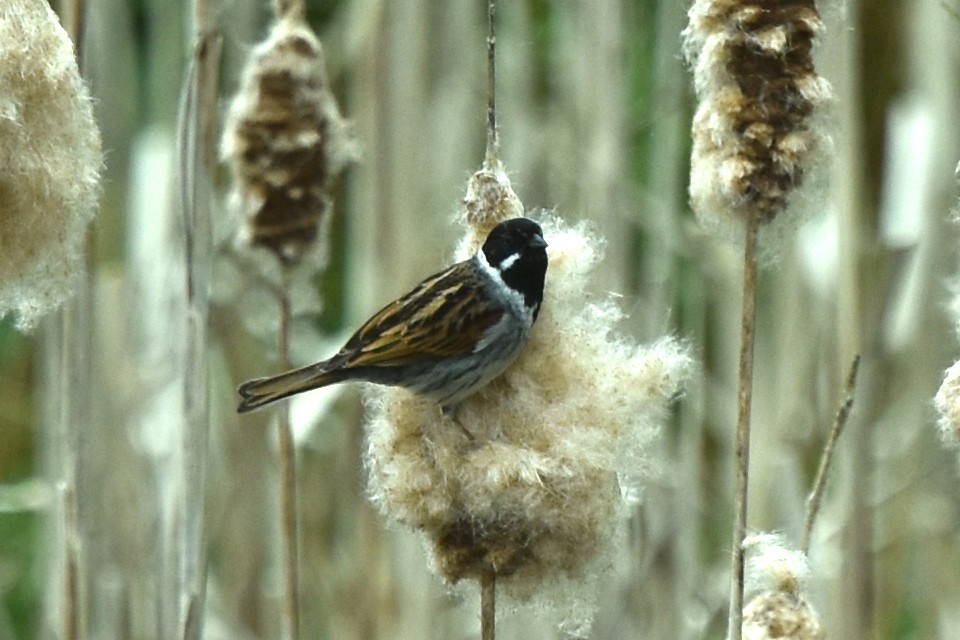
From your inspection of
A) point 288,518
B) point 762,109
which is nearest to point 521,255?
point 762,109

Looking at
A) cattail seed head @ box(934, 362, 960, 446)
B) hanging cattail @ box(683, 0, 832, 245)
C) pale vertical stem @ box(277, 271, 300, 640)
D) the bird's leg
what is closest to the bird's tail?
pale vertical stem @ box(277, 271, 300, 640)

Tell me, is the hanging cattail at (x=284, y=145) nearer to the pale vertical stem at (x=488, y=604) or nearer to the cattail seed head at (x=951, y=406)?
the pale vertical stem at (x=488, y=604)

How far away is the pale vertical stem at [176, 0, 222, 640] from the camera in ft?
6.40

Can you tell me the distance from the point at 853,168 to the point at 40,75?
1609 mm

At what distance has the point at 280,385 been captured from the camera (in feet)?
6.21

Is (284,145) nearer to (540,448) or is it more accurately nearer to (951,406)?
(540,448)

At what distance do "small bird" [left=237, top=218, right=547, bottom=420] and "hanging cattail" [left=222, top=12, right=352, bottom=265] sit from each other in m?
0.45

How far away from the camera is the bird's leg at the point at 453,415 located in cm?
167

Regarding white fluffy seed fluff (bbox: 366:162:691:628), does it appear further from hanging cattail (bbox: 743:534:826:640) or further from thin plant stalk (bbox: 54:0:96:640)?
thin plant stalk (bbox: 54:0:96:640)

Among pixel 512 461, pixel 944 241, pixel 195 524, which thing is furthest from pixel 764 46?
pixel 944 241

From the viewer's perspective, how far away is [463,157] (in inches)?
124

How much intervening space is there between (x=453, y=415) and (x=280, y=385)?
31 cm

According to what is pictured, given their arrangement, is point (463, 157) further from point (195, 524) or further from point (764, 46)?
point (764, 46)

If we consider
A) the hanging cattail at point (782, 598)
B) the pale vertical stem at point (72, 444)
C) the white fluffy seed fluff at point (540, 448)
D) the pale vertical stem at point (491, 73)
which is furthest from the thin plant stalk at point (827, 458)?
the pale vertical stem at point (72, 444)
